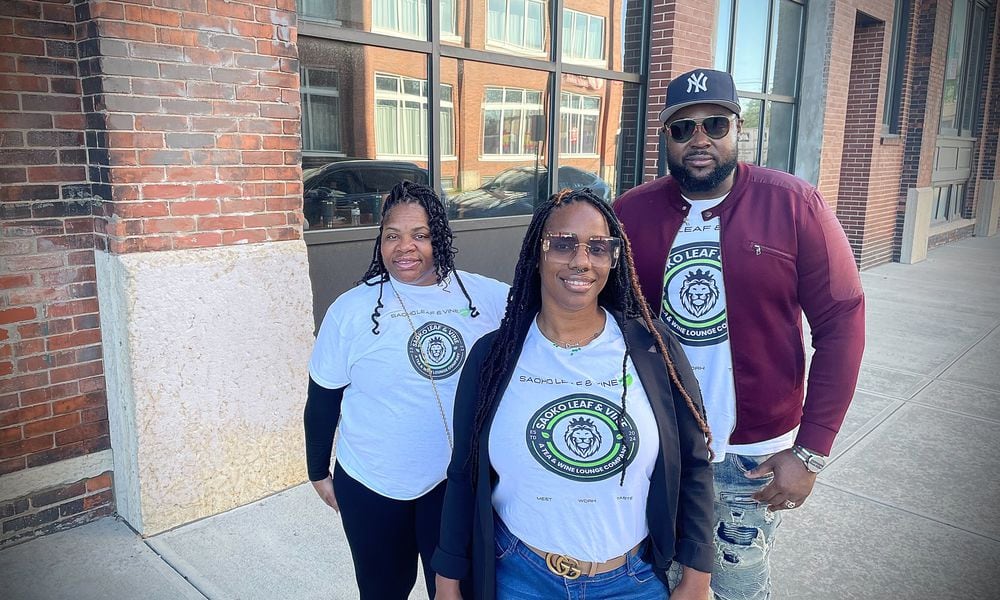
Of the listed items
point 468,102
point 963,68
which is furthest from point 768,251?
point 963,68

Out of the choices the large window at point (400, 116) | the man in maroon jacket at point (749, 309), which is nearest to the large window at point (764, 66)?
the large window at point (400, 116)

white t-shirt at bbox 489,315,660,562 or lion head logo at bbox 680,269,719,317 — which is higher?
lion head logo at bbox 680,269,719,317

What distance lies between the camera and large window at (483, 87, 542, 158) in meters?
5.68

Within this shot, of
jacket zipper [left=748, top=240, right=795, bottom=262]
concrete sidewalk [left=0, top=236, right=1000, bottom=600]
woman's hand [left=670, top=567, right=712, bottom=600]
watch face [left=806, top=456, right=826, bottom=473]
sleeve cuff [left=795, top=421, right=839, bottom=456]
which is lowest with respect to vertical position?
concrete sidewalk [left=0, top=236, right=1000, bottom=600]

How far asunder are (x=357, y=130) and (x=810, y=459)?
137 inches

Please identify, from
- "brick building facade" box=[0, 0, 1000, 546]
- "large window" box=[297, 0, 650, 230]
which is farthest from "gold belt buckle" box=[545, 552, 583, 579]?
"large window" box=[297, 0, 650, 230]

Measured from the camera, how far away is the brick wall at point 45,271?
3.26 metres

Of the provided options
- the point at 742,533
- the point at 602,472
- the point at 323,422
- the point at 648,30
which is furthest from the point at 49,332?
the point at 648,30

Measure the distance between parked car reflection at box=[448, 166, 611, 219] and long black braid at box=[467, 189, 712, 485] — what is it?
3520 mm

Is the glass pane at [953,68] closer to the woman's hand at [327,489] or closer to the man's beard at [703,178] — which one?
the man's beard at [703,178]

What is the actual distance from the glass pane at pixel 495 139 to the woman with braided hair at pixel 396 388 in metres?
2.95

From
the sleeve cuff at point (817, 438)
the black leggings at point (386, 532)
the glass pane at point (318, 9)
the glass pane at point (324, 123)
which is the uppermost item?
the glass pane at point (318, 9)

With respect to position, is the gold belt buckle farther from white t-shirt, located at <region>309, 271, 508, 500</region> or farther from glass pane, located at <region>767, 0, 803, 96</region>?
glass pane, located at <region>767, 0, 803, 96</region>

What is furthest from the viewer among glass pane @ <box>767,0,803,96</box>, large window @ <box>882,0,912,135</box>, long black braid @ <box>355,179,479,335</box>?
large window @ <box>882,0,912,135</box>
